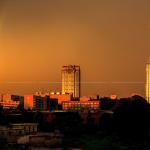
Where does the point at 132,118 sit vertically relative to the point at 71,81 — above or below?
below

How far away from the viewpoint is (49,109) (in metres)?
2.61

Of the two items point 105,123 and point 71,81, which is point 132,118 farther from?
point 71,81

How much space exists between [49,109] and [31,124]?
261mm

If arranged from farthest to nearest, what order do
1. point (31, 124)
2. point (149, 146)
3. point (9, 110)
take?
point (9, 110), point (31, 124), point (149, 146)

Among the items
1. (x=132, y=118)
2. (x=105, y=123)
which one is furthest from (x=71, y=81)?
(x=132, y=118)

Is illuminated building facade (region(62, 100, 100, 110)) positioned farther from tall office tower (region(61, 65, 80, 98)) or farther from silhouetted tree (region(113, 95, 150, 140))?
silhouetted tree (region(113, 95, 150, 140))

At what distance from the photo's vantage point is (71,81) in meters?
2.66

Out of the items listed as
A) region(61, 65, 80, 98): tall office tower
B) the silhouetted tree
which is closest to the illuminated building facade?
region(61, 65, 80, 98): tall office tower

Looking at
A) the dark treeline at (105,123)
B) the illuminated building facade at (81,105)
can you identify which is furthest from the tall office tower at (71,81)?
the dark treeline at (105,123)

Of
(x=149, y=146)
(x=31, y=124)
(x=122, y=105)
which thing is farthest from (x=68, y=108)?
(x=149, y=146)

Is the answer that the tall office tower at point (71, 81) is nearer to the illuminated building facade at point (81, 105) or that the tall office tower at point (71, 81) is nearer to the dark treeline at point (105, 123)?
the illuminated building facade at point (81, 105)

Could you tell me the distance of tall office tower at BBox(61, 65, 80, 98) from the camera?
2605 millimetres

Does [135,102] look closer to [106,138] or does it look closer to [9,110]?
[106,138]

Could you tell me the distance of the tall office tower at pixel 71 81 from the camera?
2605 mm
